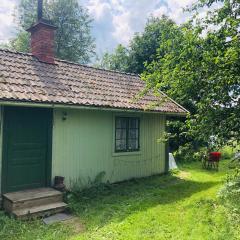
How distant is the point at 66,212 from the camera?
7344 mm

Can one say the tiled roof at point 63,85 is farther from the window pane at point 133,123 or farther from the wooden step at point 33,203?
the wooden step at point 33,203

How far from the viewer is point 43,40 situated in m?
10.3

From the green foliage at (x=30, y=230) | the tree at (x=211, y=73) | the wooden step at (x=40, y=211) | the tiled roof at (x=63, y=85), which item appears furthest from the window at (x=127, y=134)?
the green foliage at (x=30, y=230)

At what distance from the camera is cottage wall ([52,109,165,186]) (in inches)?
344

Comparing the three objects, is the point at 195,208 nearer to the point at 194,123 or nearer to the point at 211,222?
the point at 211,222

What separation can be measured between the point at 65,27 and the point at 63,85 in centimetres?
2451

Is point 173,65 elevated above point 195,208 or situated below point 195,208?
above

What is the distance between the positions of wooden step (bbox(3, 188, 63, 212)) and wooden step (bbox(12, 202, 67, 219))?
0.11 m

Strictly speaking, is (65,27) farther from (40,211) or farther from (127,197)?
(40,211)

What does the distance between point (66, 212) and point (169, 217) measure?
7.80 feet

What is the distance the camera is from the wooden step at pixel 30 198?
22.7 ft

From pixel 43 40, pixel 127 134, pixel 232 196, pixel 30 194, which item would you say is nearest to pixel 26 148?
pixel 30 194

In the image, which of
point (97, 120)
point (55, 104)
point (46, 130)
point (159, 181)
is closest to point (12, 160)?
point (46, 130)

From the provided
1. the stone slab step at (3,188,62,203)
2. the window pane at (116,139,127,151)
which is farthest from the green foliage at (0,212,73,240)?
the window pane at (116,139,127,151)
